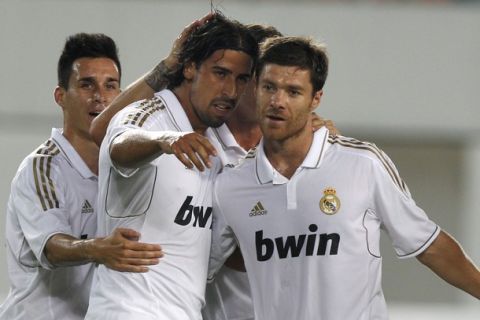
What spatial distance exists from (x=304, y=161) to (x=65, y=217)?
108 cm

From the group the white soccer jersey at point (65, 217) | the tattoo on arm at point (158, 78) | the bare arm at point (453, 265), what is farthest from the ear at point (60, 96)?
the bare arm at point (453, 265)

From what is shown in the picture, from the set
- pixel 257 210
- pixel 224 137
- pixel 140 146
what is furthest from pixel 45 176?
pixel 140 146

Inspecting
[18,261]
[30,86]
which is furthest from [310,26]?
[18,261]

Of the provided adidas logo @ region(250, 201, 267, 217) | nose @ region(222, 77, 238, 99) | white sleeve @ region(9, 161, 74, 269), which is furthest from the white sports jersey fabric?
white sleeve @ region(9, 161, 74, 269)

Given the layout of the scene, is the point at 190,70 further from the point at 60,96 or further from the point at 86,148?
the point at 60,96

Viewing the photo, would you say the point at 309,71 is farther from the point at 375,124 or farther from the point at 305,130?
the point at 375,124

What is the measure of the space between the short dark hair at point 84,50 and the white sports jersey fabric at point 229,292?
840mm

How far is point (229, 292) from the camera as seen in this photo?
467cm

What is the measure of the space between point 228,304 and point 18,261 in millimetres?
917

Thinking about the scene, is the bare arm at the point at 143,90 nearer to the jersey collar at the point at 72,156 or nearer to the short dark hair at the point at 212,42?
the short dark hair at the point at 212,42

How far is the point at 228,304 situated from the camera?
184 inches

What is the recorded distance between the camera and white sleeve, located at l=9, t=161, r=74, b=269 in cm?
459

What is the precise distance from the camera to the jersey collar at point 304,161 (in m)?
4.19

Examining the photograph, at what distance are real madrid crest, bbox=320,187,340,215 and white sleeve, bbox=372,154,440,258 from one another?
13cm
